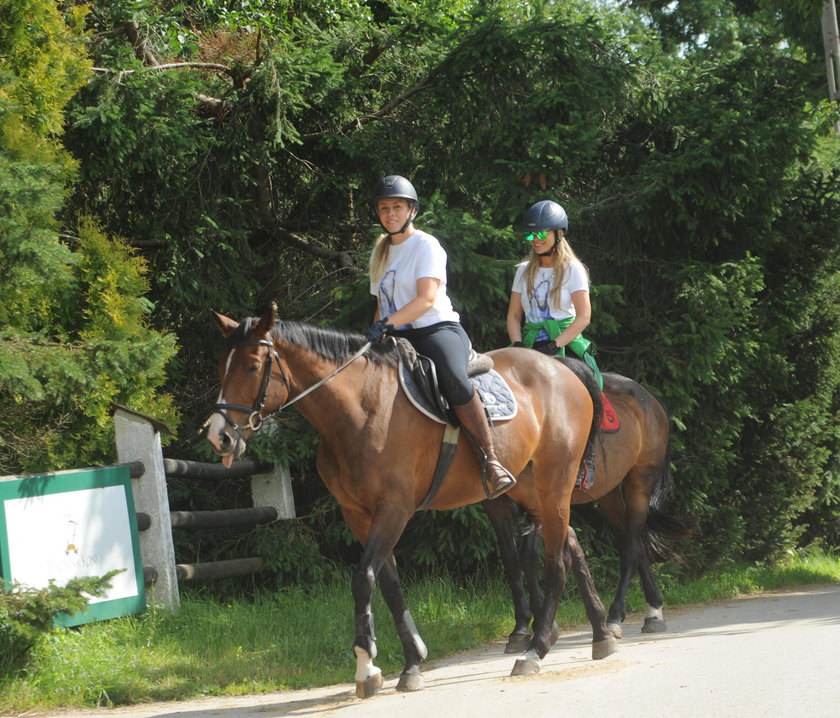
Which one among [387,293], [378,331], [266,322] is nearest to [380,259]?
[387,293]

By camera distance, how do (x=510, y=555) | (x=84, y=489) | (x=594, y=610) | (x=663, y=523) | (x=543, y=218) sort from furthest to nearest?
(x=663, y=523) < (x=543, y=218) < (x=510, y=555) < (x=84, y=489) < (x=594, y=610)

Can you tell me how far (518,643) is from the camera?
795cm

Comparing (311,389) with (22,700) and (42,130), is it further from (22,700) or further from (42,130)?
(42,130)

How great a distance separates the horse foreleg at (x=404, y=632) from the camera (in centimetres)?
643

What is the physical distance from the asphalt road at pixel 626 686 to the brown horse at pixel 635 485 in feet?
2.40

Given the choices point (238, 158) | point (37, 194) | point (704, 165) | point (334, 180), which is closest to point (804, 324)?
point (704, 165)

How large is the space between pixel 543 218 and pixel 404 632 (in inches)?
135

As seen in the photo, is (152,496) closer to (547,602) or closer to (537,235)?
(547,602)

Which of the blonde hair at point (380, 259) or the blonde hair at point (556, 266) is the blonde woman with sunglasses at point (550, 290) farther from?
the blonde hair at point (380, 259)

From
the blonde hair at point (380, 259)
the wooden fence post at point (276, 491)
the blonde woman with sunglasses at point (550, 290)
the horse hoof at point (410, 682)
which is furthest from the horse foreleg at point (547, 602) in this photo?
the wooden fence post at point (276, 491)

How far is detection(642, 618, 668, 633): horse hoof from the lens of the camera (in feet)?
28.6

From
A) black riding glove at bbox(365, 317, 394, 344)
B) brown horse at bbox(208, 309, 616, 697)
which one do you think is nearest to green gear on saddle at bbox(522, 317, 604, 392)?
brown horse at bbox(208, 309, 616, 697)

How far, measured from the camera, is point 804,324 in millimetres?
12039

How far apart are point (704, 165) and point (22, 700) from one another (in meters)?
7.40
